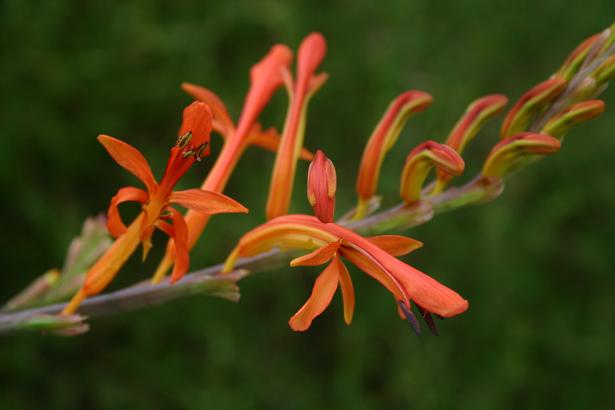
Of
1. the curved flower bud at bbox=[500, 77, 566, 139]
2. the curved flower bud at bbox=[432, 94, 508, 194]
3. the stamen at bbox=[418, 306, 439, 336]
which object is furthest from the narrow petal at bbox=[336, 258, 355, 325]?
the curved flower bud at bbox=[500, 77, 566, 139]

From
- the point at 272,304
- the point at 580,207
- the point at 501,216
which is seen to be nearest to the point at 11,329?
the point at 272,304

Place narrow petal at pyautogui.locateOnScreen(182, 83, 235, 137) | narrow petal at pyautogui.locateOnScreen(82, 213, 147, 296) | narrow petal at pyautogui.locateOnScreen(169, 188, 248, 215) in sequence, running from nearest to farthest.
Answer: narrow petal at pyautogui.locateOnScreen(169, 188, 248, 215) → narrow petal at pyautogui.locateOnScreen(82, 213, 147, 296) → narrow petal at pyautogui.locateOnScreen(182, 83, 235, 137)

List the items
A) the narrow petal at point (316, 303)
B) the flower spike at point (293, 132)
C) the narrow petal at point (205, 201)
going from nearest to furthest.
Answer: the narrow petal at point (316, 303) < the narrow petal at point (205, 201) < the flower spike at point (293, 132)

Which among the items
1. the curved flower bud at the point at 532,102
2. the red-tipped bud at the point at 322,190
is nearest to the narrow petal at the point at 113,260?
the red-tipped bud at the point at 322,190

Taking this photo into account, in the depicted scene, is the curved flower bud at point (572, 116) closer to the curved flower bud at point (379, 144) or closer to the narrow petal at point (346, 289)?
the curved flower bud at point (379, 144)

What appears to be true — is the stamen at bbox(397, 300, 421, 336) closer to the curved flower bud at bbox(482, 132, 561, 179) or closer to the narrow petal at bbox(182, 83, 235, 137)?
the curved flower bud at bbox(482, 132, 561, 179)

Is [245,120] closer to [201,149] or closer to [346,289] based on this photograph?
[201,149]
